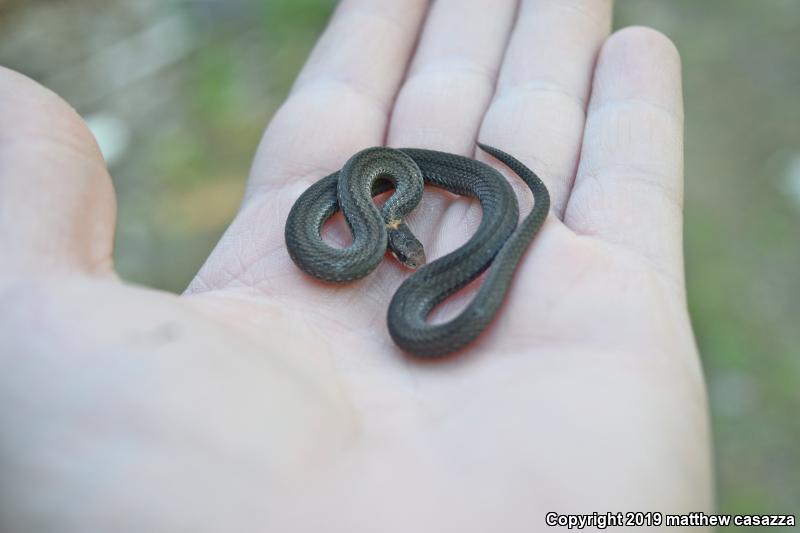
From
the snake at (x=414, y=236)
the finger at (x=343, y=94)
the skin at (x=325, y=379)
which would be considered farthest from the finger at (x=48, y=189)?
the finger at (x=343, y=94)

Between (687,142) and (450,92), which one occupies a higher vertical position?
(450,92)

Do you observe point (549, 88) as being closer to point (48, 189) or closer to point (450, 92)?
point (450, 92)

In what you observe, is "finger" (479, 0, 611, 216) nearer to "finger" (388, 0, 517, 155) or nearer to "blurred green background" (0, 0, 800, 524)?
"finger" (388, 0, 517, 155)

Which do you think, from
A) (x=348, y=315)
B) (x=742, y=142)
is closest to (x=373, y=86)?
(x=348, y=315)

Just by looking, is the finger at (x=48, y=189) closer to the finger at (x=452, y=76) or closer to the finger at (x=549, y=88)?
the finger at (x=452, y=76)

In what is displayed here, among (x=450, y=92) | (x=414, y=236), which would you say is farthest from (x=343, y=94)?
(x=414, y=236)
